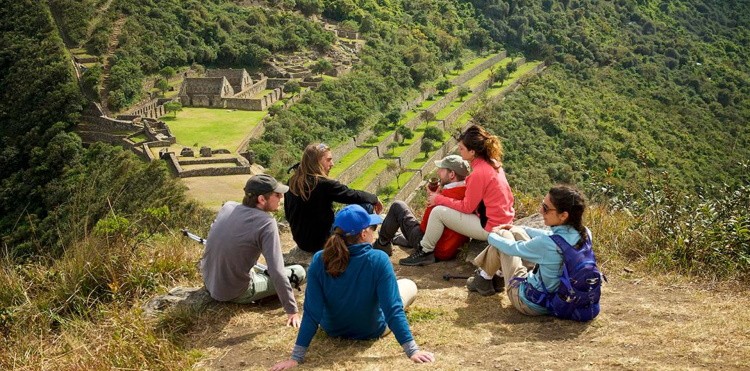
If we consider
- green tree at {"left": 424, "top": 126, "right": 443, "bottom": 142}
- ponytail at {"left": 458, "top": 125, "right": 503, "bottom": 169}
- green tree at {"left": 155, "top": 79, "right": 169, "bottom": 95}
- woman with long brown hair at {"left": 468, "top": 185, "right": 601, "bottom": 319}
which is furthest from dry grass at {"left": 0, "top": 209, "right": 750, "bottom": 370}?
green tree at {"left": 155, "top": 79, "right": 169, "bottom": 95}

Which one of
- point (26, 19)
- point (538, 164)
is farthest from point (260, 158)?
point (26, 19)

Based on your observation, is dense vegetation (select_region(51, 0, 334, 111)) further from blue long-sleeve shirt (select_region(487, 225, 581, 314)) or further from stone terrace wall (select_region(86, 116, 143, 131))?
blue long-sleeve shirt (select_region(487, 225, 581, 314))

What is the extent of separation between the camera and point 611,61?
184 ft

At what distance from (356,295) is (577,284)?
129 cm

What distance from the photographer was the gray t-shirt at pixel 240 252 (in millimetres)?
4266

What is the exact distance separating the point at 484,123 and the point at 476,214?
3352 cm

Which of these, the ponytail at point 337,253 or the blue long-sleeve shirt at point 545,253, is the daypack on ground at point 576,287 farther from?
the ponytail at point 337,253

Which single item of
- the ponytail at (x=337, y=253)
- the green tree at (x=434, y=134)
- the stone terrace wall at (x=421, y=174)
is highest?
the ponytail at (x=337, y=253)

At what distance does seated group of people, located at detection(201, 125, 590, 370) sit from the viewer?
3.65 m

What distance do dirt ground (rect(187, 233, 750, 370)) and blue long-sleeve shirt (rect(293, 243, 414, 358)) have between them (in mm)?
181

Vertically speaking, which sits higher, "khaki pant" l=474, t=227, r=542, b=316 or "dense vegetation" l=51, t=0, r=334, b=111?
"khaki pant" l=474, t=227, r=542, b=316

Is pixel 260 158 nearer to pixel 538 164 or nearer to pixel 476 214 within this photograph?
pixel 538 164

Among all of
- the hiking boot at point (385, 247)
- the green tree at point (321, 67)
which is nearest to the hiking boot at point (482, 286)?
the hiking boot at point (385, 247)

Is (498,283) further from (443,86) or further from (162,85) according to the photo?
(443,86)
